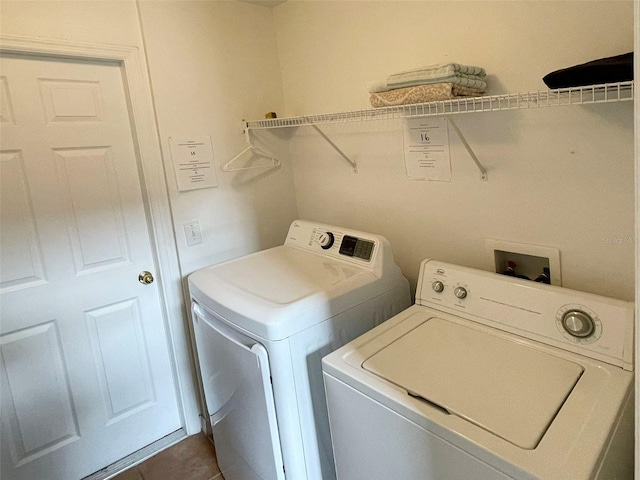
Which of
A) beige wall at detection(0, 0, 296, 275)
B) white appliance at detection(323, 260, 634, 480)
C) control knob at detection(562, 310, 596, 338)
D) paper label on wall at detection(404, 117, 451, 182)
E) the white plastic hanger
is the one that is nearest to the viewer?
white appliance at detection(323, 260, 634, 480)

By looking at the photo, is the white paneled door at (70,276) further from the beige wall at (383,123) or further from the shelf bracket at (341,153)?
the shelf bracket at (341,153)

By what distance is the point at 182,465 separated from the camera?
81.7 inches

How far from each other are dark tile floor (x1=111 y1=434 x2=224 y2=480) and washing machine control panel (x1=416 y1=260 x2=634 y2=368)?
1378mm

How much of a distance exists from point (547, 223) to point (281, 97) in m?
1.57

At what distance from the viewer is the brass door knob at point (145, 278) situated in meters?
2.04

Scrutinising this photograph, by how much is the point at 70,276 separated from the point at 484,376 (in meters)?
1.73

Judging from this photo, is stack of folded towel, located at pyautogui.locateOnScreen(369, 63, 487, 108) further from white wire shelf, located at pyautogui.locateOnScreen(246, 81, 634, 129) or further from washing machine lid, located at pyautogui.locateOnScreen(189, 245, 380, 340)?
washing machine lid, located at pyautogui.locateOnScreen(189, 245, 380, 340)

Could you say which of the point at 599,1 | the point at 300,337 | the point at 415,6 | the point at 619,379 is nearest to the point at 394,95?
the point at 415,6

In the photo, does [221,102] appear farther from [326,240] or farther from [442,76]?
[442,76]

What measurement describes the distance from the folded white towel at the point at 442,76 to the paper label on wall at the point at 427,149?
25 cm

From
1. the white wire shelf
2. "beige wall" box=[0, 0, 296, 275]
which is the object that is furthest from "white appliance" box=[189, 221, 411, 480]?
the white wire shelf

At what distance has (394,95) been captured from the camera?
1.45m

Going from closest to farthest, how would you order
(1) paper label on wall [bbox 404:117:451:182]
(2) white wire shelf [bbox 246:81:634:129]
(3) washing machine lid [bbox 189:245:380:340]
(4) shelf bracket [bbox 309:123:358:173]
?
(2) white wire shelf [bbox 246:81:634:129] < (3) washing machine lid [bbox 189:245:380:340] < (1) paper label on wall [bbox 404:117:451:182] < (4) shelf bracket [bbox 309:123:358:173]

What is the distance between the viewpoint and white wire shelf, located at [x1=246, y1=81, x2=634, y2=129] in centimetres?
106
